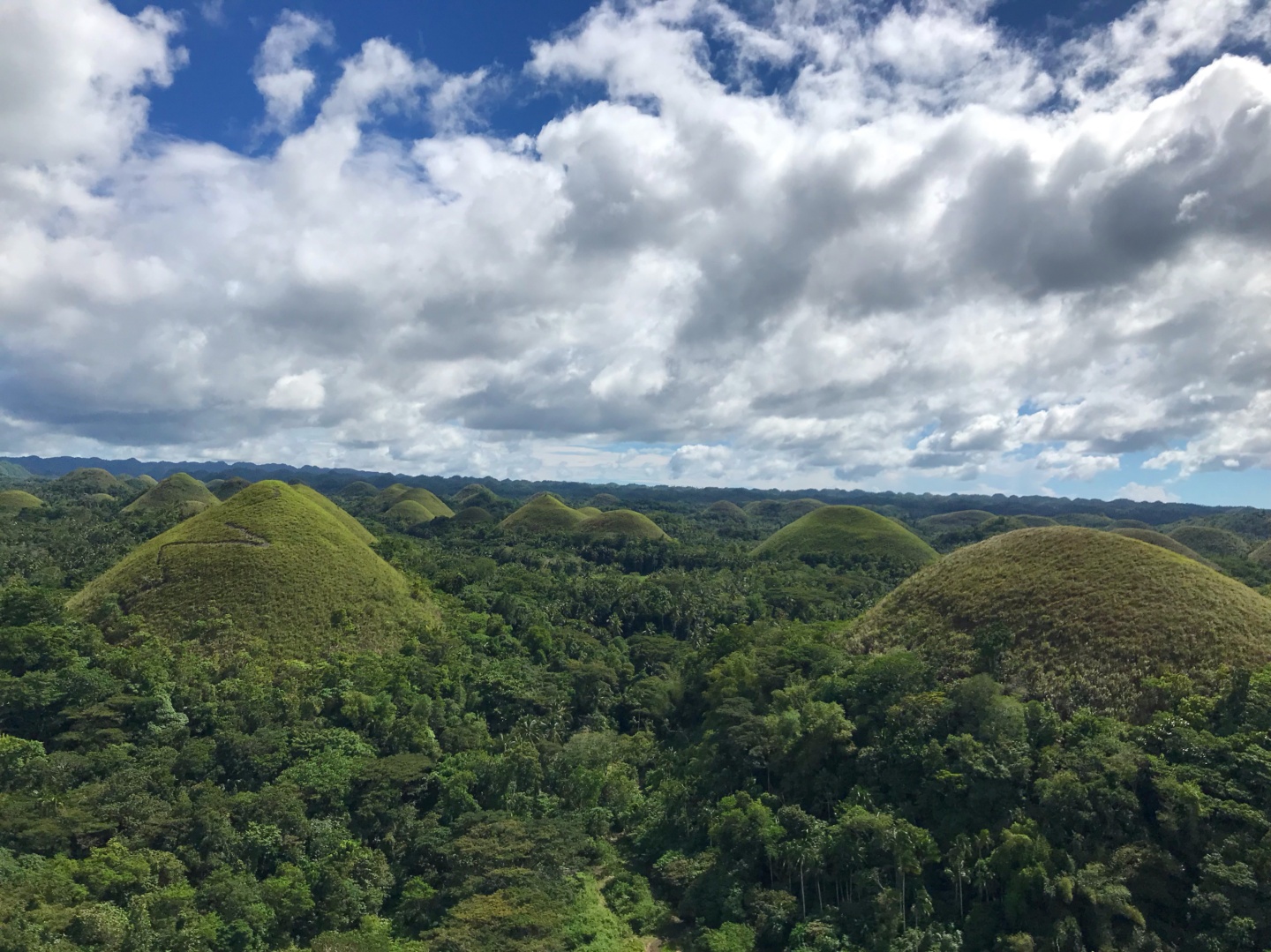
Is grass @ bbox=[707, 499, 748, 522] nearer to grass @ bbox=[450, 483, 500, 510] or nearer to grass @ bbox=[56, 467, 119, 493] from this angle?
grass @ bbox=[450, 483, 500, 510]

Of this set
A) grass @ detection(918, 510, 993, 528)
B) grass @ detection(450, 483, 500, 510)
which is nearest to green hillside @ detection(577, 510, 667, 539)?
grass @ detection(450, 483, 500, 510)

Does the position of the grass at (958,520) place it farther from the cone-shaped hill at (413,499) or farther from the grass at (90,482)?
the grass at (90,482)

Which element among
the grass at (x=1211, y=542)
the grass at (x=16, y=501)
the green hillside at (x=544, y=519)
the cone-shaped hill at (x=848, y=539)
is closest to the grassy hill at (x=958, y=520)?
the grass at (x=1211, y=542)

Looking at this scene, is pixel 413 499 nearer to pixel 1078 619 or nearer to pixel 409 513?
pixel 409 513

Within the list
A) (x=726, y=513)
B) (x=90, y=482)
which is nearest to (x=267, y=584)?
(x=90, y=482)

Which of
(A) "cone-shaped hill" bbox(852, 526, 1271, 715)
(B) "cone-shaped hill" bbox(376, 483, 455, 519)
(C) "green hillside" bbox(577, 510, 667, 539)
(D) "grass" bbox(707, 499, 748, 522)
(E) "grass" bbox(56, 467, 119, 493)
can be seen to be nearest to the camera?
(A) "cone-shaped hill" bbox(852, 526, 1271, 715)

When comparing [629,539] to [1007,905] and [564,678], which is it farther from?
[1007,905]

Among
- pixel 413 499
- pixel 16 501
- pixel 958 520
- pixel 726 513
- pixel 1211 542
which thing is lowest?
pixel 16 501
